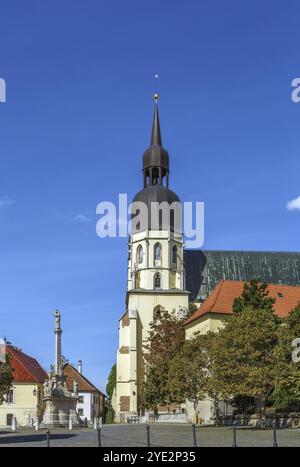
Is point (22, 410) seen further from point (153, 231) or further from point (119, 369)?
point (153, 231)

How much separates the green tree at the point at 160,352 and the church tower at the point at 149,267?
1.85 meters

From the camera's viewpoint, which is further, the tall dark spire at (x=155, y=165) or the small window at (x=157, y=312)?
the tall dark spire at (x=155, y=165)

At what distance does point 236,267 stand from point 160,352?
20693 millimetres

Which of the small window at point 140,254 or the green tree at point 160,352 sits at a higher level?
the small window at point 140,254

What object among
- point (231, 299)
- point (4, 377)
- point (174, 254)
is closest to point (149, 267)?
point (174, 254)

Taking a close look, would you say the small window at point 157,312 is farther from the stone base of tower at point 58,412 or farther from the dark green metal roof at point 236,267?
the stone base of tower at point 58,412

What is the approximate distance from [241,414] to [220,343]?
30.9 feet

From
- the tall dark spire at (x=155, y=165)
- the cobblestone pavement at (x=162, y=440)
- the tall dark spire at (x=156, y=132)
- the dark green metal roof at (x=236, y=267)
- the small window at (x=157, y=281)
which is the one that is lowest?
the cobblestone pavement at (x=162, y=440)

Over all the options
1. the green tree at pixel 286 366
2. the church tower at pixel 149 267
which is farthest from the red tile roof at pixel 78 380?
the green tree at pixel 286 366

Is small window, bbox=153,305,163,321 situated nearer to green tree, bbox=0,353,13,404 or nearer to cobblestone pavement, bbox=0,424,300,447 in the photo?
cobblestone pavement, bbox=0,424,300,447

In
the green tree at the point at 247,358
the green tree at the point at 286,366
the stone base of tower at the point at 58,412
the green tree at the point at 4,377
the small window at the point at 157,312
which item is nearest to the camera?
the green tree at the point at 4,377

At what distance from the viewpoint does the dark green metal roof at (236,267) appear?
275ft

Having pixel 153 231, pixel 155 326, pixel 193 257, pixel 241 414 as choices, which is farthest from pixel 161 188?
pixel 241 414

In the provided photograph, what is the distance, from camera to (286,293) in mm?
68312
